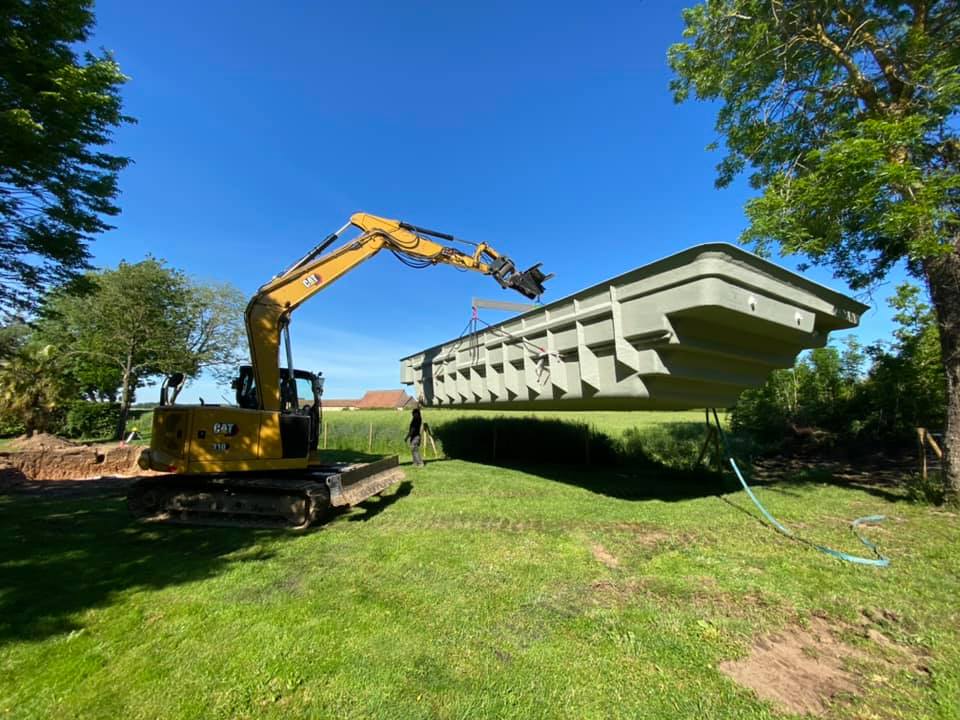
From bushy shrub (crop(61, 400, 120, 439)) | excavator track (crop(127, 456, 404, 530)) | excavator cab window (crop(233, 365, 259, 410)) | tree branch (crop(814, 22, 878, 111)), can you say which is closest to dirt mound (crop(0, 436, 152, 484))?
excavator track (crop(127, 456, 404, 530))

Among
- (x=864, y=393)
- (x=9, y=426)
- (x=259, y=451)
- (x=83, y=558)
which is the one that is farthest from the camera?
(x=9, y=426)

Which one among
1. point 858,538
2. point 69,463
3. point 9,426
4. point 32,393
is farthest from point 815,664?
point 9,426

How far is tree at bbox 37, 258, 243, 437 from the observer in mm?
22953

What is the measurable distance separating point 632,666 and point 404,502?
222 inches

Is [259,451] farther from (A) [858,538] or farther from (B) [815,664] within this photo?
(A) [858,538]

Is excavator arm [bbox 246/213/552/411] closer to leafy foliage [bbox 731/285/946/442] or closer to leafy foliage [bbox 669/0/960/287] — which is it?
leafy foliage [bbox 669/0/960/287]

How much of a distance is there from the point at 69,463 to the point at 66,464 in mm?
59

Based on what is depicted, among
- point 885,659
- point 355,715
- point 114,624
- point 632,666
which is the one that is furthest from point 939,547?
point 114,624

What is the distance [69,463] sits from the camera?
11.2m

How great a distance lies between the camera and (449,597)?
396 cm

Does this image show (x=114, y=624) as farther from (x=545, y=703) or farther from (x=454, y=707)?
(x=545, y=703)

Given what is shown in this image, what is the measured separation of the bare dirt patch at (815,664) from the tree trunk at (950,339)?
5020 mm

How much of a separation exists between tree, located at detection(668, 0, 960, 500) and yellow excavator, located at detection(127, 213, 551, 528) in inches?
302

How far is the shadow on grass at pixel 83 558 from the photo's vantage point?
144 inches
